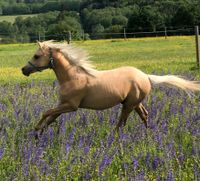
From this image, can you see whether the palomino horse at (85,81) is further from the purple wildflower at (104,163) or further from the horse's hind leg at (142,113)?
the purple wildflower at (104,163)

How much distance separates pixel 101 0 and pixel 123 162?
423 ft

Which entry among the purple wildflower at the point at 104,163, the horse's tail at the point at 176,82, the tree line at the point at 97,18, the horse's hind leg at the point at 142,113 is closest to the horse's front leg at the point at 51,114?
the horse's hind leg at the point at 142,113

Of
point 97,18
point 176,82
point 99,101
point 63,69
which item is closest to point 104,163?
point 99,101

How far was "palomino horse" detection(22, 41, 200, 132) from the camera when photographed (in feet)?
23.3

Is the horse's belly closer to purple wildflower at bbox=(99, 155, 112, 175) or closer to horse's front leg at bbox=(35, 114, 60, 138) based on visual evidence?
horse's front leg at bbox=(35, 114, 60, 138)

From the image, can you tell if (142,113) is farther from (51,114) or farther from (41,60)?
(41,60)

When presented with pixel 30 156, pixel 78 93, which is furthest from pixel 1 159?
pixel 78 93

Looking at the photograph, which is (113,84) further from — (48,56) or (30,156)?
(30,156)

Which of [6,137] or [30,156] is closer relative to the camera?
[30,156]

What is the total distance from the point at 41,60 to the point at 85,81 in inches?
29.0

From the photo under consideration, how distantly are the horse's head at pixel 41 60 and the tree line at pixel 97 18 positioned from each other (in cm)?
4359

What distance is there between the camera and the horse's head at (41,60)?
721 centimetres

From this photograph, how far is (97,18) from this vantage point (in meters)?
106

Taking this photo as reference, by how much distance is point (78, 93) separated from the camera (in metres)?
7.05
